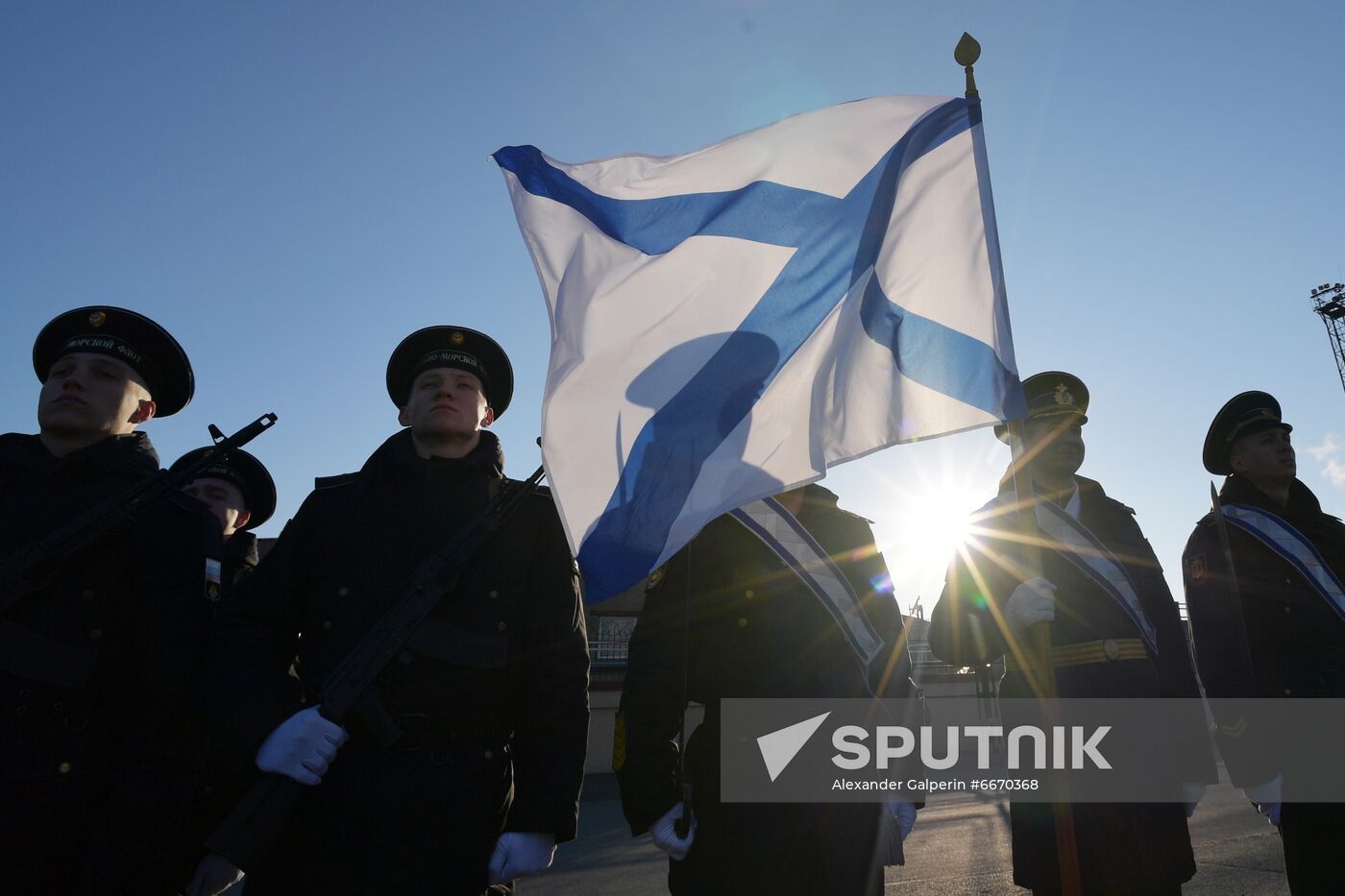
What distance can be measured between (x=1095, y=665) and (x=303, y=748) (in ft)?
11.1

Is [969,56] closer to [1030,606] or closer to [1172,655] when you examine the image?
[1030,606]

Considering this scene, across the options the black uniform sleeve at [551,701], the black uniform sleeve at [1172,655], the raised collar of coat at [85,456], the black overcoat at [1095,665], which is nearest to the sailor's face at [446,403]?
the black uniform sleeve at [551,701]

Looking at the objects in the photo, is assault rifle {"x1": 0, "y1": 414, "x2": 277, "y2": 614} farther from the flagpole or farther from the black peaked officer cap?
the flagpole

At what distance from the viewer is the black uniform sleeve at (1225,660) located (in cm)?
420

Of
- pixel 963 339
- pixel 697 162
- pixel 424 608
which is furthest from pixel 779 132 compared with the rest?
pixel 424 608

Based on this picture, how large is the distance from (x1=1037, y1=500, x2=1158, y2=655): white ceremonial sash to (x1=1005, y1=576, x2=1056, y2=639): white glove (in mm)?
575

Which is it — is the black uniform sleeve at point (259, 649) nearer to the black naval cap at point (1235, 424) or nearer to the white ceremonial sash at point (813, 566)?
the white ceremonial sash at point (813, 566)

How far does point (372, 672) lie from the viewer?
2850 millimetres

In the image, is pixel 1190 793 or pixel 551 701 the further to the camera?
pixel 1190 793

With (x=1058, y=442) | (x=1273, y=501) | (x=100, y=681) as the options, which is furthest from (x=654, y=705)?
(x=1273, y=501)

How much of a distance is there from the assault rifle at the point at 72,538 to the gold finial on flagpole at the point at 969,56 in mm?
3534

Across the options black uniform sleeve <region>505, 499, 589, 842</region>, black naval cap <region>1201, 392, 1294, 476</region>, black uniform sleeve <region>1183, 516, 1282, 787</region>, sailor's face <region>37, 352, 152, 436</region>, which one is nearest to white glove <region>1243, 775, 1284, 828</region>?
black uniform sleeve <region>1183, 516, 1282, 787</region>

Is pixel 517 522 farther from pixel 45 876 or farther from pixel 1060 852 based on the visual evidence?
pixel 1060 852

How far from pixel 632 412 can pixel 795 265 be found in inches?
36.1
